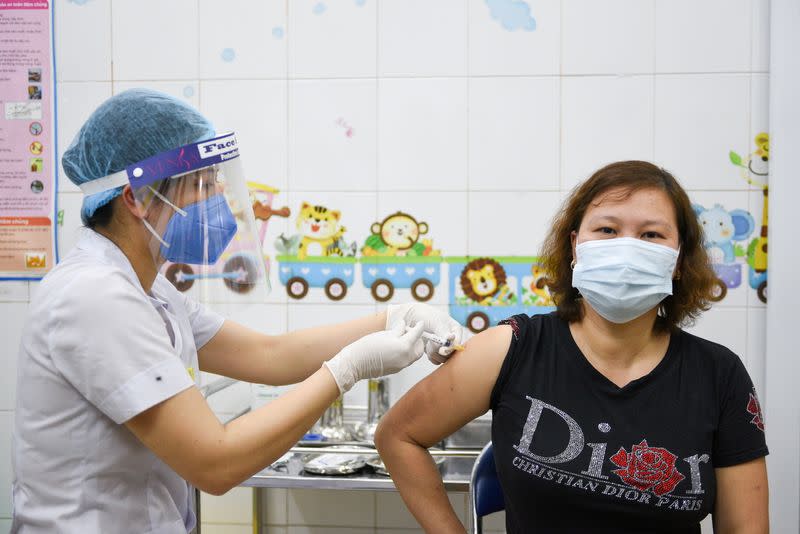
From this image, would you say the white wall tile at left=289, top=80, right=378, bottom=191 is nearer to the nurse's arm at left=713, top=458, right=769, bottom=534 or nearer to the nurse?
the nurse

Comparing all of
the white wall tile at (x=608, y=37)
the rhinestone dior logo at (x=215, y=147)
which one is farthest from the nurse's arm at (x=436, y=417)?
the white wall tile at (x=608, y=37)

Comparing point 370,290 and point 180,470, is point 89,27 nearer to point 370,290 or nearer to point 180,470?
point 370,290

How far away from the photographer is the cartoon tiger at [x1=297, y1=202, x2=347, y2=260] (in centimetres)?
239

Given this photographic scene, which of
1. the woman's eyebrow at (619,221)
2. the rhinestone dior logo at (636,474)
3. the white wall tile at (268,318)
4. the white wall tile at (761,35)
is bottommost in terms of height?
the rhinestone dior logo at (636,474)

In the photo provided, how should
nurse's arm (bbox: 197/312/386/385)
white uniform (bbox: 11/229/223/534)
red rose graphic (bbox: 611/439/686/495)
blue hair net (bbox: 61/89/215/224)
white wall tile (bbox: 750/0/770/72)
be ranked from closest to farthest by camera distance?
1. white uniform (bbox: 11/229/223/534)
2. blue hair net (bbox: 61/89/215/224)
3. red rose graphic (bbox: 611/439/686/495)
4. nurse's arm (bbox: 197/312/386/385)
5. white wall tile (bbox: 750/0/770/72)

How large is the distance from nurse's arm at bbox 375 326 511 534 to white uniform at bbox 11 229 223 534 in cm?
47

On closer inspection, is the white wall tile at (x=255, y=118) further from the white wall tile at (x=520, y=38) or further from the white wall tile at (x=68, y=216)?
the white wall tile at (x=520, y=38)

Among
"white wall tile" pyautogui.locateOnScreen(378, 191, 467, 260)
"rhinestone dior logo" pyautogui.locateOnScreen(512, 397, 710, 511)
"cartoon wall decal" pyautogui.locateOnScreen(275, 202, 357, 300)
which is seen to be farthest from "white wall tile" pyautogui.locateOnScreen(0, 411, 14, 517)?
"rhinestone dior logo" pyautogui.locateOnScreen(512, 397, 710, 511)

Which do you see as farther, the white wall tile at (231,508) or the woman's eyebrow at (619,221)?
the white wall tile at (231,508)

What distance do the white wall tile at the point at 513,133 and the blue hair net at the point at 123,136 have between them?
1.36 meters

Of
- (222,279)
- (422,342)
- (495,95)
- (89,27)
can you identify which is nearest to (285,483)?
(422,342)

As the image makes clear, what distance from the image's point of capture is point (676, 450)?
1.24 metres

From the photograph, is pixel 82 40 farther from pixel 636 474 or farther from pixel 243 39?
pixel 636 474

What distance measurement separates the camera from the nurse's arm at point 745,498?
1.26 m
